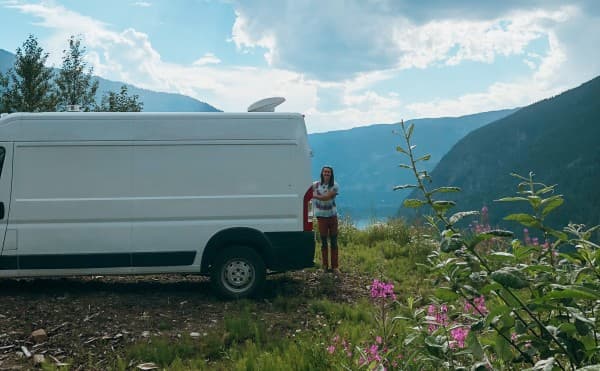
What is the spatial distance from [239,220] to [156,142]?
5.51 ft

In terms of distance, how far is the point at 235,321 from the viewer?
6.36 metres

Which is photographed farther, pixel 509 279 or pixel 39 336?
pixel 39 336

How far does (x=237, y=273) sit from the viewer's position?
8.00 m

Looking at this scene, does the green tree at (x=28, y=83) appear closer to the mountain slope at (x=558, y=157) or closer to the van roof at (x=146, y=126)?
the van roof at (x=146, y=126)

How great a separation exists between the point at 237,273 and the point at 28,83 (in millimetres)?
25007

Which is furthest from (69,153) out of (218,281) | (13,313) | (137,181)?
(218,281)

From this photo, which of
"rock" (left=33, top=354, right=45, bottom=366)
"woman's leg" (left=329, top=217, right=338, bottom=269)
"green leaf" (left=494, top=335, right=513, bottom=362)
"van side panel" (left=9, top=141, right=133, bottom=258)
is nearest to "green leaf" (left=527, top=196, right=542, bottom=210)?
"green leaf" (left=494, top=335, right=513, bottom=362)

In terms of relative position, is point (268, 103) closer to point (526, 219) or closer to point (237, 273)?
point (237, 273)

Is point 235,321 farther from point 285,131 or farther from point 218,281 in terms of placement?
point 285,131

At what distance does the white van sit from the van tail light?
0.01m

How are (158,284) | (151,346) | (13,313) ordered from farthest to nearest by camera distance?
(158,284)
(13,313)
(151,346)

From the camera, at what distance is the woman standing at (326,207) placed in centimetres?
1005

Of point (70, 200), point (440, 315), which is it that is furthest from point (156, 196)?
point (440, 315)

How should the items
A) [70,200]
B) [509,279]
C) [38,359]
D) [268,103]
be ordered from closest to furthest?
[509,279] < [38,359] < [70,200] < [268,103]
